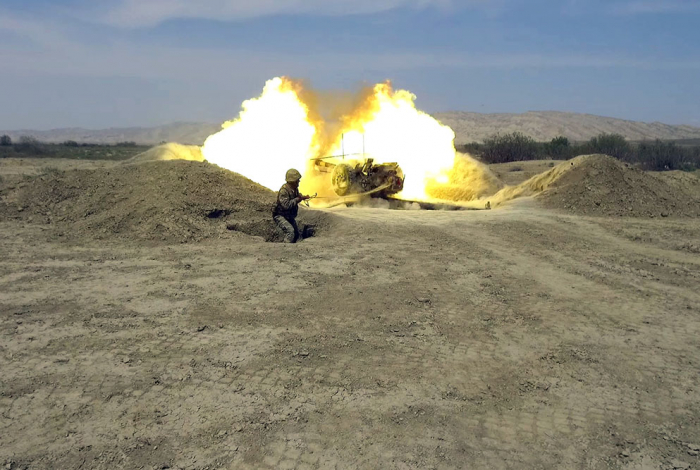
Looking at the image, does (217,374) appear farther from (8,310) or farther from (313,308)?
(8,310)

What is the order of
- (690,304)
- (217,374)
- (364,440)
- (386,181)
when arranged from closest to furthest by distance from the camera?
(364,440) → (217,374) → (690,304) → (386,181)

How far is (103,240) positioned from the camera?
1173 cm

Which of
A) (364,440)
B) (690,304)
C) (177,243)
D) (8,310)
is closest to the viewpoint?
(364,440)

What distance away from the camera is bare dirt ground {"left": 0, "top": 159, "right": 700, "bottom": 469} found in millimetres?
4863

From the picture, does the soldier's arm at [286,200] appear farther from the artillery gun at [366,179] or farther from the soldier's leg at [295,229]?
the artillery gun at [366,179]

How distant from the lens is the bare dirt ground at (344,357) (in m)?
4.86

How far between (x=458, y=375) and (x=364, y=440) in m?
1.58

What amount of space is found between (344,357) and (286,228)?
6311mm

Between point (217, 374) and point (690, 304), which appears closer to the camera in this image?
point (217, 374)

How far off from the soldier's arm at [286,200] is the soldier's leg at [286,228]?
10.3 inches

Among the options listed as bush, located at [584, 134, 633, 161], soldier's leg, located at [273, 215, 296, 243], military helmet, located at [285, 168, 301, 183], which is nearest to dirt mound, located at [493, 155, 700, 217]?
military helmet, located at [285, 168, 301, 183]

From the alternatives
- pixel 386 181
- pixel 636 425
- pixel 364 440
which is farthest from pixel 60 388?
pixel 386 181

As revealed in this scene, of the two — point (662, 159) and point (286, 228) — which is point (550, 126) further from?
point (286, 228)

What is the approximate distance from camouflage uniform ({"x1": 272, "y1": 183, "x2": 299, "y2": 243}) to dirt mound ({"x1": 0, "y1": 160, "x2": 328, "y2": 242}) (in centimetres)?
52
